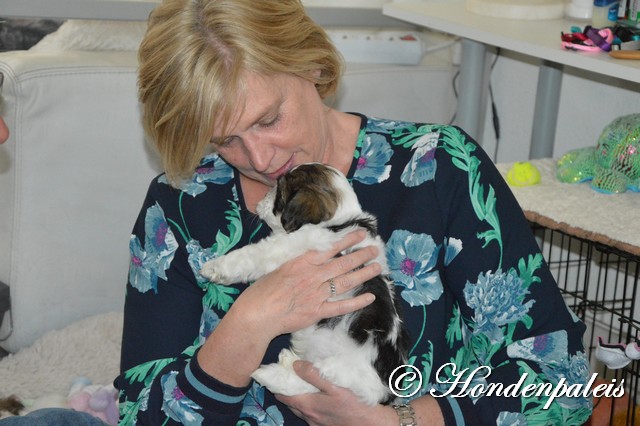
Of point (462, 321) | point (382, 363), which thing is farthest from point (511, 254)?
point (382, 363)

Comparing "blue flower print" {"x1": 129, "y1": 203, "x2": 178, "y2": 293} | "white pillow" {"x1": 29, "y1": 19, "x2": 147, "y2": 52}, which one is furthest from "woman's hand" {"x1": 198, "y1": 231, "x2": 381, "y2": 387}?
"white pillow" {"x1": 29, "y1": 19, "x2": 147, "y2": 52}

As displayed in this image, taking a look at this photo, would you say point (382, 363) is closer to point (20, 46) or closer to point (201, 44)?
point (201, 44)

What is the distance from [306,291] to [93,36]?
1.48 metres

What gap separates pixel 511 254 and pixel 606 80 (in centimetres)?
145

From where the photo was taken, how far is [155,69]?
1555 mm

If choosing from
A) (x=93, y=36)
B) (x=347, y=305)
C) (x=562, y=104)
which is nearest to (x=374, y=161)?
(x=347, y=305)

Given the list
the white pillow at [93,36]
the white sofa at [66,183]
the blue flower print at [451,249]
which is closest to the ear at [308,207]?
the blue flower print at [451,249]

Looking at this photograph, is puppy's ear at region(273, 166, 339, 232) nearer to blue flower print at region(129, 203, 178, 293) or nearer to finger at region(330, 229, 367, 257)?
finger at region(330, 229, 367, 257)

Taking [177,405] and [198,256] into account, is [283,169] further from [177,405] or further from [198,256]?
[177,405]

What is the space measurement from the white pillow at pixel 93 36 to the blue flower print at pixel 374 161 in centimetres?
127

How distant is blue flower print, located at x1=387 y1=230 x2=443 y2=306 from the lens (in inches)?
62.7

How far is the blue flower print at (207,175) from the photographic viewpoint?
1.72 m

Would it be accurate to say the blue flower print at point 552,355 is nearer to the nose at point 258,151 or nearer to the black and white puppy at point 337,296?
the black and white puppy at point 337,296

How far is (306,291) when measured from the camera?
1.54 meters
